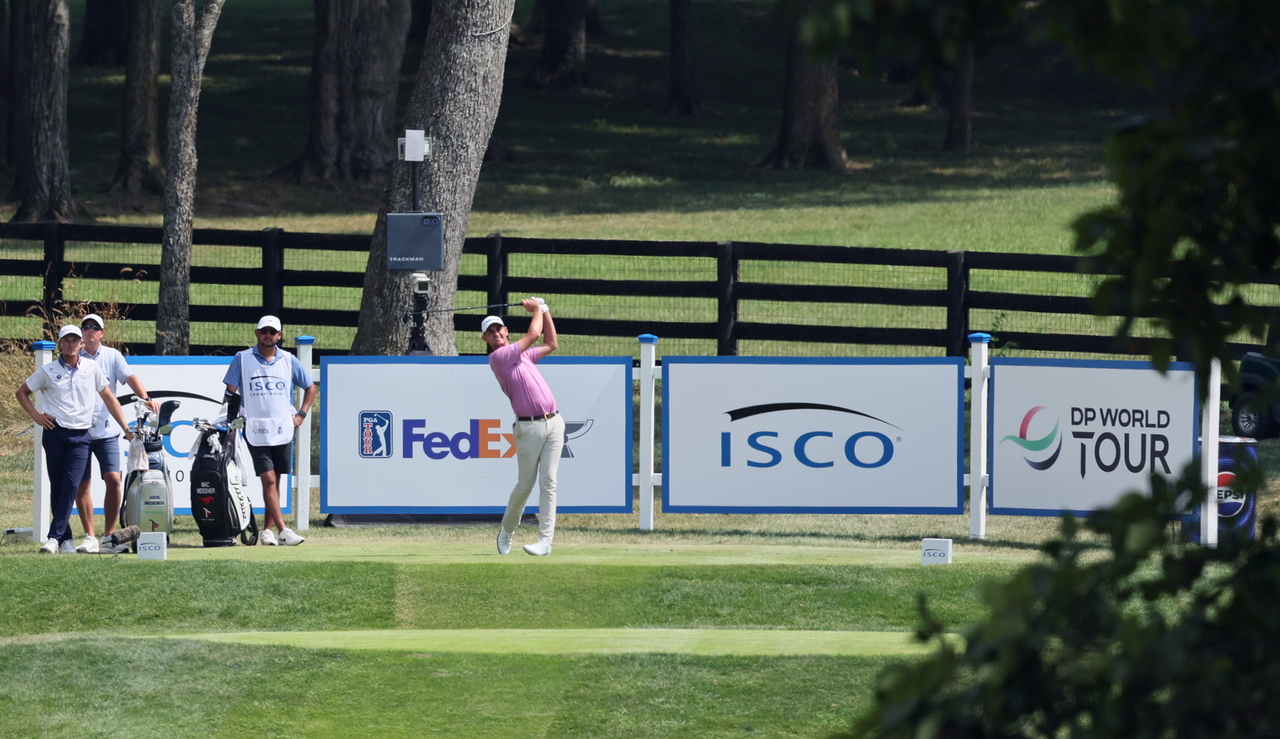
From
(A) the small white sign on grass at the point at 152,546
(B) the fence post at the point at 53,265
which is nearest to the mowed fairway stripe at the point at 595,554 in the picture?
(A) the small white sign on grass at the point at 152,546

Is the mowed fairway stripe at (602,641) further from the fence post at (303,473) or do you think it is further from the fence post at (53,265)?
the fence post at (53,265)

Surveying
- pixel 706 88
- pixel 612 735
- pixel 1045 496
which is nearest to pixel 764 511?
pixel 1045 496

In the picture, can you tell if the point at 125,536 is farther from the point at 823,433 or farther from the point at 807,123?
the point at 807,123

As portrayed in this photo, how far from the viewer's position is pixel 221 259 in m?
26.2

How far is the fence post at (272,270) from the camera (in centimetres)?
1856

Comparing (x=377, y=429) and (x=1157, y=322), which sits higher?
(x=1157, y=322)

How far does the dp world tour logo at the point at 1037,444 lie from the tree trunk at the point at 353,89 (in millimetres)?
21144

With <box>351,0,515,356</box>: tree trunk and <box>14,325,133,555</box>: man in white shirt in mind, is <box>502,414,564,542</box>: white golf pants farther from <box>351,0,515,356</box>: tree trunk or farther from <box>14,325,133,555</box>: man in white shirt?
<box>351,0,515,356</box>: tree trunk

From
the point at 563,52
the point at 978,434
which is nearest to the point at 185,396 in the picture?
the point at 978,434

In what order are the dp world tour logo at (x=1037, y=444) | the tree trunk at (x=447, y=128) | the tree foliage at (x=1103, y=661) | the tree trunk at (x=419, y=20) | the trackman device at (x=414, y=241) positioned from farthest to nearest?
the tree trunk at (x=419, y=20)
the tree trunk at (x=447, y=128)
the trackman device at (x=414, y=241)
the dp world tour logo at (x=1037, y=444)
the tree foliage at (x=1103, y=661)

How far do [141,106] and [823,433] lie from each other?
20899 mm

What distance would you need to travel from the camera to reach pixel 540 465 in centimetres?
1112

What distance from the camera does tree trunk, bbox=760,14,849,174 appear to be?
35.1 metres

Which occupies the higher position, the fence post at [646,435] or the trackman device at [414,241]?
the trackman device at [414,241]
